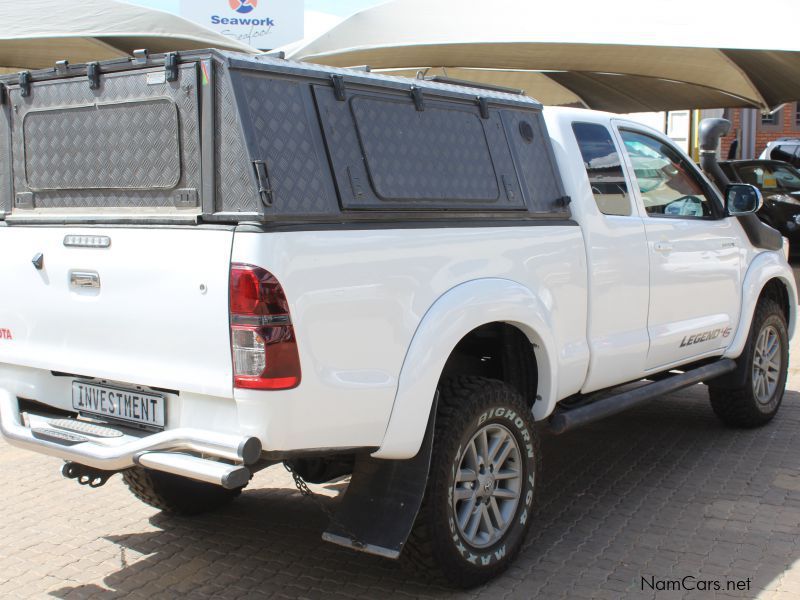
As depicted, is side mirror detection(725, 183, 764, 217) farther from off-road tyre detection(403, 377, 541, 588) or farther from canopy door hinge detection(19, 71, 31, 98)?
canopy door hinge detection(19, 71, 31, 98)

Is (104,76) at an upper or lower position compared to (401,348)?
upper

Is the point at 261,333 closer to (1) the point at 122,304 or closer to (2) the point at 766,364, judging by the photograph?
(1) the point at 122,304

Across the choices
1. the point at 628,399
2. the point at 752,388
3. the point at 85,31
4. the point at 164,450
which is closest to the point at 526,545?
the point at 628,399

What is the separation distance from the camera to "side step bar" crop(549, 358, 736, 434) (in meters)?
4.38

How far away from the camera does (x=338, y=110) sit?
341 centimetres

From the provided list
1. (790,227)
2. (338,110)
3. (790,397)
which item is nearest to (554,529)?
(338,110)

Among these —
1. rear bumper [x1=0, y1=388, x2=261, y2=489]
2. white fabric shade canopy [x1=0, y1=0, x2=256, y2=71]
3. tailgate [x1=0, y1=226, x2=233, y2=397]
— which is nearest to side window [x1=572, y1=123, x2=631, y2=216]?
tailgate [x1=0, y1=226, x2=233, y2=397]

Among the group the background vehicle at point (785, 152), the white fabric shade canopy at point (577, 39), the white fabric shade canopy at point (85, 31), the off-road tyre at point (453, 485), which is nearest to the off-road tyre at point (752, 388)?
the off-road tyre at point (453, 485)

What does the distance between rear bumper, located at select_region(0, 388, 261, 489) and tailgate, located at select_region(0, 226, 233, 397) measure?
0.17m

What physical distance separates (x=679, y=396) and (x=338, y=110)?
480 centimetres

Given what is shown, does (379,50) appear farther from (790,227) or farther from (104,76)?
(104,76)

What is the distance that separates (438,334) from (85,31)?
476 inches

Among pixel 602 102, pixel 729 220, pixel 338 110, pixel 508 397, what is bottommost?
pixel 508 397

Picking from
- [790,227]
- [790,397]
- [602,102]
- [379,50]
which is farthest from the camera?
[602,102]
